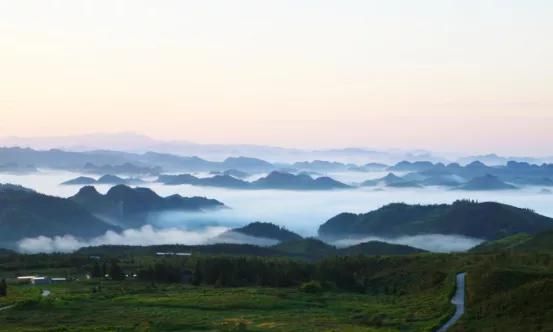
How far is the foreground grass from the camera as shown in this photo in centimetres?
6681

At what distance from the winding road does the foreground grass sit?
3.22ft

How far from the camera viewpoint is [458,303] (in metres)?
67.7

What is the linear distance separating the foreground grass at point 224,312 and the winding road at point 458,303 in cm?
98

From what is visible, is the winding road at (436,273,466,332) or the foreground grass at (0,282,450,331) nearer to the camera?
the winding road at (436,273,466,332)

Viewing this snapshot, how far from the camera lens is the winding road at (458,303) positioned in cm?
5789

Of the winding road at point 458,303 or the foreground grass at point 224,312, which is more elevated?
the winding road at point 458,303

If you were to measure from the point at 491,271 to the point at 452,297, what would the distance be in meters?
5.01

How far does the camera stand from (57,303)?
303 ft

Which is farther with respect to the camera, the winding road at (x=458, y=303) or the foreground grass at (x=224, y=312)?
the foreground grass at (x=224, y=312)

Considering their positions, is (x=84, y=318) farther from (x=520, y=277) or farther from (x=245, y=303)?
(x=520, y=277)

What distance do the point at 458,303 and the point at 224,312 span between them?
29418 millimetres

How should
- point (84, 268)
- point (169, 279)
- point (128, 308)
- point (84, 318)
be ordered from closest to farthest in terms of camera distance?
point (84, 318)
point (128, 308)
point (169, 279)
point (84, 268)

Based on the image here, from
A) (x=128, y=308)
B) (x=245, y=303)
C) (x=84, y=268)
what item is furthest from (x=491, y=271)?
(x=84, y=268)

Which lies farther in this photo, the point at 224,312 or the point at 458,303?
the point at 224,312
